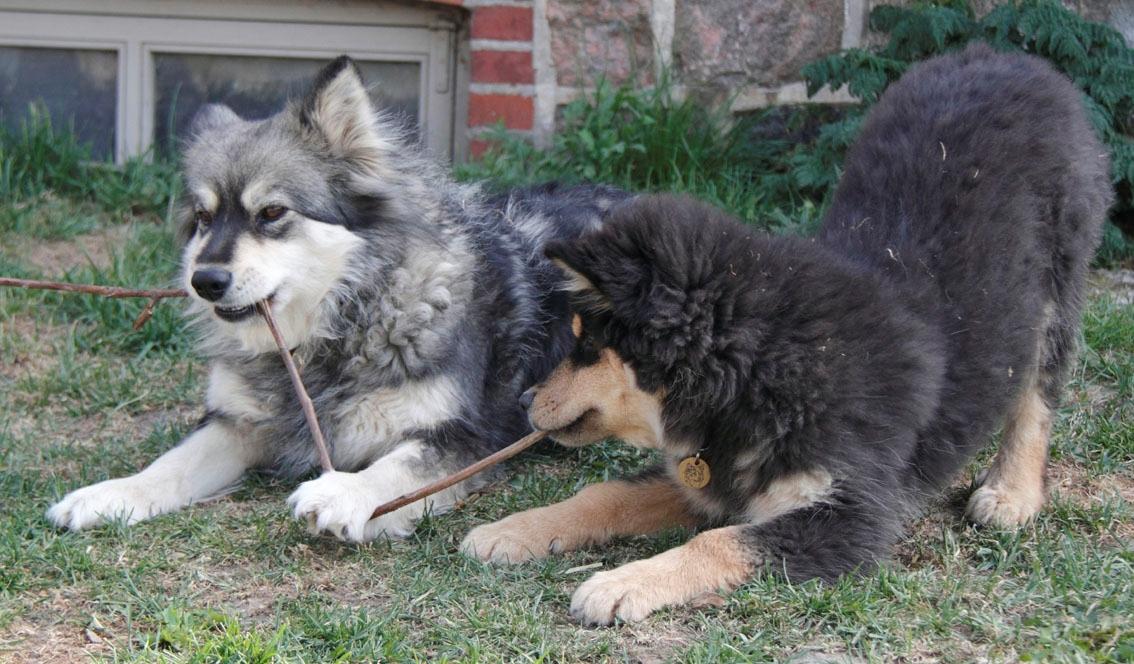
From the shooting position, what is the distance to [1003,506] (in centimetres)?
344

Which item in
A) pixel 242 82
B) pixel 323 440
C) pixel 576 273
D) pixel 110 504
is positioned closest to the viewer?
pixel 576 273

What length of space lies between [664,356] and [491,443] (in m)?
1.07

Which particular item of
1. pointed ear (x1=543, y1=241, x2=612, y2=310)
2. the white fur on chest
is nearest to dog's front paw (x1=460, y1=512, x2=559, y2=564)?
the white fur on chest

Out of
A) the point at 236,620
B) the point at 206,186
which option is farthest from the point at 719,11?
the point at 236,620

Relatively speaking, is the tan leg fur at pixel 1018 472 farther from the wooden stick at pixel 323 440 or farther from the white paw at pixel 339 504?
the white paw at pixel 339 504

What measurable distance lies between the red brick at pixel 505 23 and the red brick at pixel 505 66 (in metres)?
0.08

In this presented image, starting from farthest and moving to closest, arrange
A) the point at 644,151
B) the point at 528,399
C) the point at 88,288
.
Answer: the point at 644,151
the point at 88,288
the point at 528,399

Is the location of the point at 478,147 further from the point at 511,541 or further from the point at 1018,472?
the point at 1018,472

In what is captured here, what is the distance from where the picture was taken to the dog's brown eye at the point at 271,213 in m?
3.60

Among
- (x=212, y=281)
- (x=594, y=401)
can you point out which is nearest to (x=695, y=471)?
(x=594, y=401)

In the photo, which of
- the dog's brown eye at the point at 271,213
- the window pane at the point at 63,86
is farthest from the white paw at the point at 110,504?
the window pane at the point at 63,86

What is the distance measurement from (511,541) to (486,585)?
23cm

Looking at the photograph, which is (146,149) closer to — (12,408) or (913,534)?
(12,408)

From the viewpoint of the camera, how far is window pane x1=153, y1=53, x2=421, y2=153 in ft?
21.5
